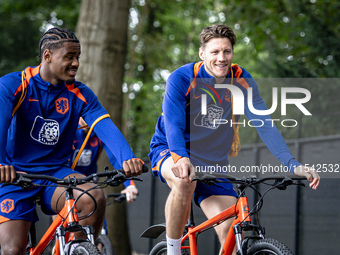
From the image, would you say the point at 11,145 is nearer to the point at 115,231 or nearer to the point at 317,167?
the point at 317,167

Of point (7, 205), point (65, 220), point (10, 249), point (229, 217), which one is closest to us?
point (65, 220)

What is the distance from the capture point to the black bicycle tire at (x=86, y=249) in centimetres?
366

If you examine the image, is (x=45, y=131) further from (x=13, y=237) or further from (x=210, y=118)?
(x=210, y=118)

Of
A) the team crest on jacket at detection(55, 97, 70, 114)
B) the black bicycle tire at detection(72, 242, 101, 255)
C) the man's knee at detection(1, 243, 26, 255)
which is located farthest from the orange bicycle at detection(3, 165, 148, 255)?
the team crest on jacket at detection(55, 97, 70, 114)

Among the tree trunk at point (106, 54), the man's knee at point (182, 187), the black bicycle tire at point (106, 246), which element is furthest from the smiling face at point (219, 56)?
the tree trunk at point (106, 54)

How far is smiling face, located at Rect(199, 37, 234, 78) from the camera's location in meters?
4.55

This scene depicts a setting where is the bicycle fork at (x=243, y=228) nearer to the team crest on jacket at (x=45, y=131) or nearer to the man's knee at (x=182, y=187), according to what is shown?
the man's knee at (x=182, y=187)

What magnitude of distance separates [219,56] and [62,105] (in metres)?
1.35

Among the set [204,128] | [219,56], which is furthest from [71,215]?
[219,56]

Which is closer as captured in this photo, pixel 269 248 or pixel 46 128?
pixel 269 248

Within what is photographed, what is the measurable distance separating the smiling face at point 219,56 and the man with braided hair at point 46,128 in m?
0.95

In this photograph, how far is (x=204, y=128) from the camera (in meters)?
4.77

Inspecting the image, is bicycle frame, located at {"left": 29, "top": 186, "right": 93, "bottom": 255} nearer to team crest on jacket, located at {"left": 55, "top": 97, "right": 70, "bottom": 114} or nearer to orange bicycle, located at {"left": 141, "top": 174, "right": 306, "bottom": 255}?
team crest on jacket, located at {"left": 55, "top": 97, "right": 70, "bottom": 114}

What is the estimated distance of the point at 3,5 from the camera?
20.9 m
